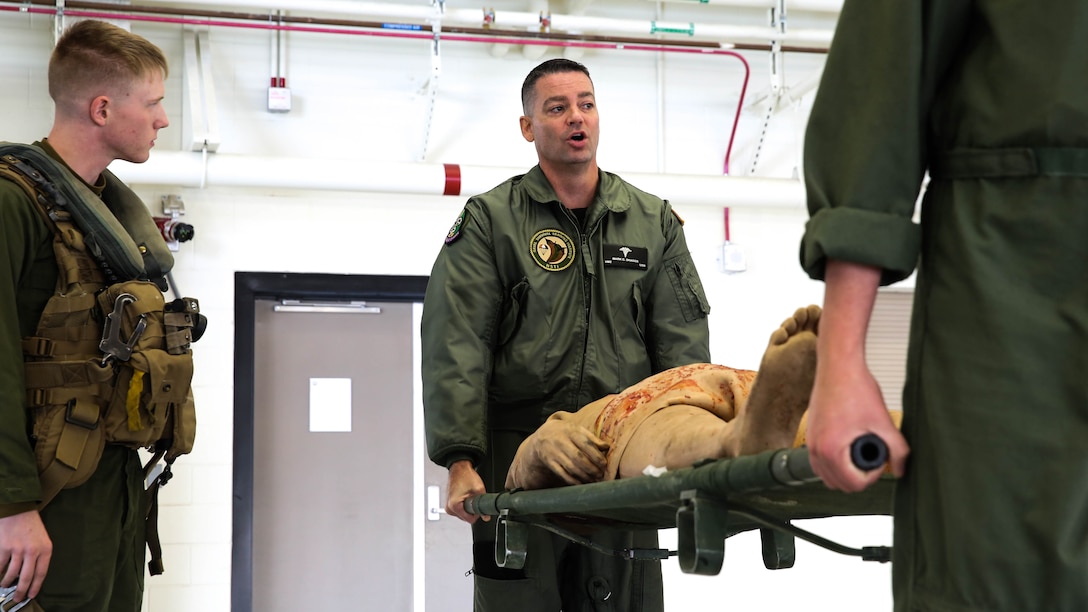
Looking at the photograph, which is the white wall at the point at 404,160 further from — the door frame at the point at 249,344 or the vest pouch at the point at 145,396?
the vest pouch at the point at 145,396

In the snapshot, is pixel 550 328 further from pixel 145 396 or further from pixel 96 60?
pixel 96 60

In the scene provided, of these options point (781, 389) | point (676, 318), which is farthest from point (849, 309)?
point (676, 318)

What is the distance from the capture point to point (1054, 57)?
1.02 m

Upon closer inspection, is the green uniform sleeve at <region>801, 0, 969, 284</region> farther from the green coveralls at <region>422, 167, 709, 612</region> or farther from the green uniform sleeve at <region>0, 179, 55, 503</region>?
the green uniform sleeve at <region>0, 179, 55, 503</region>

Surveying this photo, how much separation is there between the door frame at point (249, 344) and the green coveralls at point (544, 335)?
248cm

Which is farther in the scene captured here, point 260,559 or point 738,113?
point 738,113

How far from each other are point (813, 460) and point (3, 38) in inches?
188

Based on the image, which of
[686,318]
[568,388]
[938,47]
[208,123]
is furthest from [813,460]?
[208,123]

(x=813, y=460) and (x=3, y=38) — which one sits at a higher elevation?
(x=3, y=38)

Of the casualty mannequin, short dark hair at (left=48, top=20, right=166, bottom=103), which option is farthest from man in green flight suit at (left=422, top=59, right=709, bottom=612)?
short dark hair at (left=48, top=20, right=166, bottom=103)

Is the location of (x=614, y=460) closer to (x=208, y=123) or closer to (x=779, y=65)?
(x=208, y=123)

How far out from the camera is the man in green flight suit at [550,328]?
2402mm

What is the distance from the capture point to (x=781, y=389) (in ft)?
4.60

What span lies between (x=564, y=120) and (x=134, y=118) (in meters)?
1.02
